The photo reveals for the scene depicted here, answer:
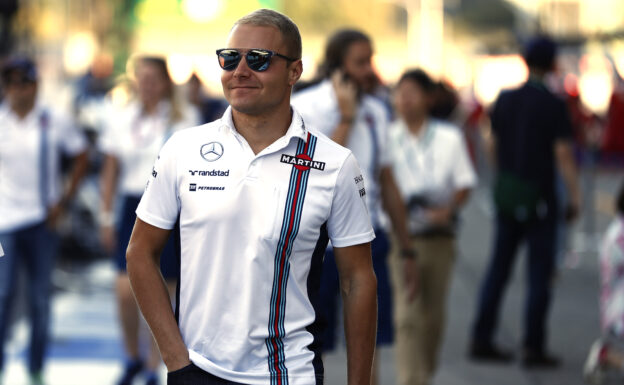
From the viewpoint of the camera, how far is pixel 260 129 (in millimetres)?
3367

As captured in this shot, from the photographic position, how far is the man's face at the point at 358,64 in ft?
18.5

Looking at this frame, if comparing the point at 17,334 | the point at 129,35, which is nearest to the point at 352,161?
the point at 17,334

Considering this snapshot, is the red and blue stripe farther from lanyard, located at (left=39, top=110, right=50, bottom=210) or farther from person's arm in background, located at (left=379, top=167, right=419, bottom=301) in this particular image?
lanyard, located at (left=39, top=110, right=50, bottom=210)

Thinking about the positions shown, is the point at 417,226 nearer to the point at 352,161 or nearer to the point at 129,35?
the point at 352,161

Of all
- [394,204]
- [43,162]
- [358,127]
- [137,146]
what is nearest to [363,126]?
[358,127]

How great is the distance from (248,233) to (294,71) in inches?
21.5

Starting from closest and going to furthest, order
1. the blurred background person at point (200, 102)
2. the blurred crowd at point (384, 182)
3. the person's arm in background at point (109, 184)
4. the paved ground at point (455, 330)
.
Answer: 1. the blurred crowd at point (384, 182)
2. the person's arm in background at point (109, 184)
3. the paved ground at point (455, 330)
4. the blurred background person at point (200, 102)

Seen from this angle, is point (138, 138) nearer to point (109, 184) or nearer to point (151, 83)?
point (151, 83)

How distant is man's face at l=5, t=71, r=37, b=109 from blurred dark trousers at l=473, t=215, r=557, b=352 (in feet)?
11.3

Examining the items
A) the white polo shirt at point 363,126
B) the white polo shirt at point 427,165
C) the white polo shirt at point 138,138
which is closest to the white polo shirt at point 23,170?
the white polo shirt at point 138,138

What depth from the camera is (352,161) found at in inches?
133

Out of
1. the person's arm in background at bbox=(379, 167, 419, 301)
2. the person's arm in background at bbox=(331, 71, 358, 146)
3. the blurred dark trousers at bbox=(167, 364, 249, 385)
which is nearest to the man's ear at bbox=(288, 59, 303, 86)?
the blurred dark trousers at bbox=(167, 364, 249, 385)

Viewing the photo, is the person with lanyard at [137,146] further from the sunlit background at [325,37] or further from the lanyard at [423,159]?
the lanyard at [423,159]

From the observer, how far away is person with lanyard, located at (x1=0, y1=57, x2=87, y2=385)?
24.1 feet
